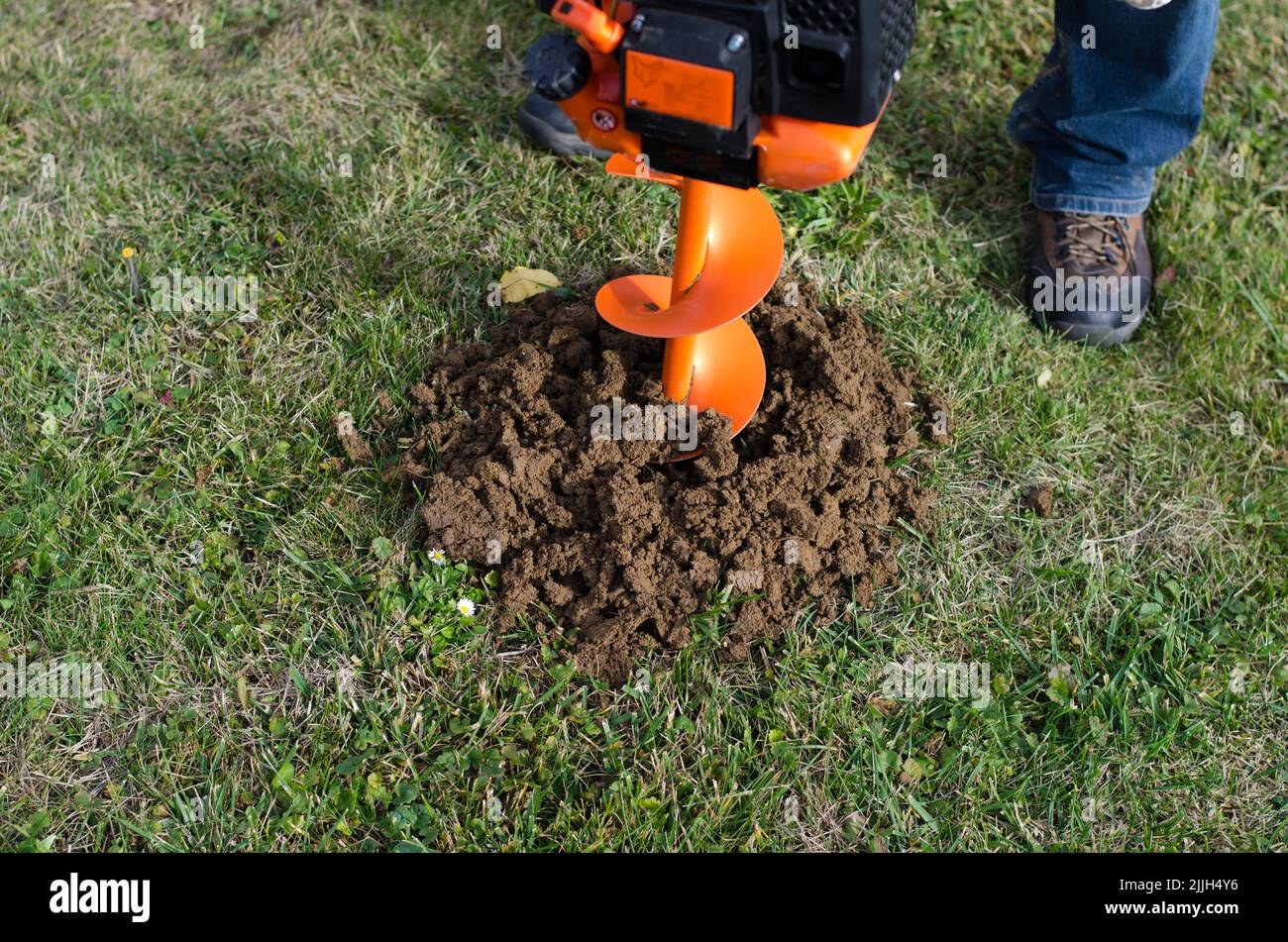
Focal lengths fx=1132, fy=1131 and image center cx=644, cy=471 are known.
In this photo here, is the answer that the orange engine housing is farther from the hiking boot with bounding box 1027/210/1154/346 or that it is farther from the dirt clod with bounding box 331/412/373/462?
the hiking boot with bounding box 1027/210/1154/346

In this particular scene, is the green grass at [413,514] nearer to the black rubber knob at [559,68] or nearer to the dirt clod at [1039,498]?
the dirt clod at [1039,498]

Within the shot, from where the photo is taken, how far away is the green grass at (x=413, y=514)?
249cm

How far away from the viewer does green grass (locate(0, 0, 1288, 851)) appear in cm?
249

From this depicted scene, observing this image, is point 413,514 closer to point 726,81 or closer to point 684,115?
point 684,115

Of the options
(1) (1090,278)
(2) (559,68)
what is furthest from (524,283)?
(1) (1090,278)

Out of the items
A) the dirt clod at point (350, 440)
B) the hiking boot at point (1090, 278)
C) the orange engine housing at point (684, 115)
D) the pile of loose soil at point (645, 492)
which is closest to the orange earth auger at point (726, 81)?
the orange engine housing at point (684, 115)

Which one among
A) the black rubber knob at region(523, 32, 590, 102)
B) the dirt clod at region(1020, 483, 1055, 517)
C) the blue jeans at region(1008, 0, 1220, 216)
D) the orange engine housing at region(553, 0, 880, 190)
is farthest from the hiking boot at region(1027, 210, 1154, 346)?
the black rubber knob at region(523, 32, 590, 102)

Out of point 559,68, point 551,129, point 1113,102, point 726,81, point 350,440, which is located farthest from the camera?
point 551,129

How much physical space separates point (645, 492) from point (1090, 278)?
156 cm

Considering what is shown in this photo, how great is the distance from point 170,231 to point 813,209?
191 centimetres

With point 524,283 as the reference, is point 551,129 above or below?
above

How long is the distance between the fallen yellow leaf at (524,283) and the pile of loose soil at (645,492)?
21 centimetres

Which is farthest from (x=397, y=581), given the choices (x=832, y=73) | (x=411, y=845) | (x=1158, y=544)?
(x=1158, y=544)

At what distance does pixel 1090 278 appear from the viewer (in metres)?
3.30
